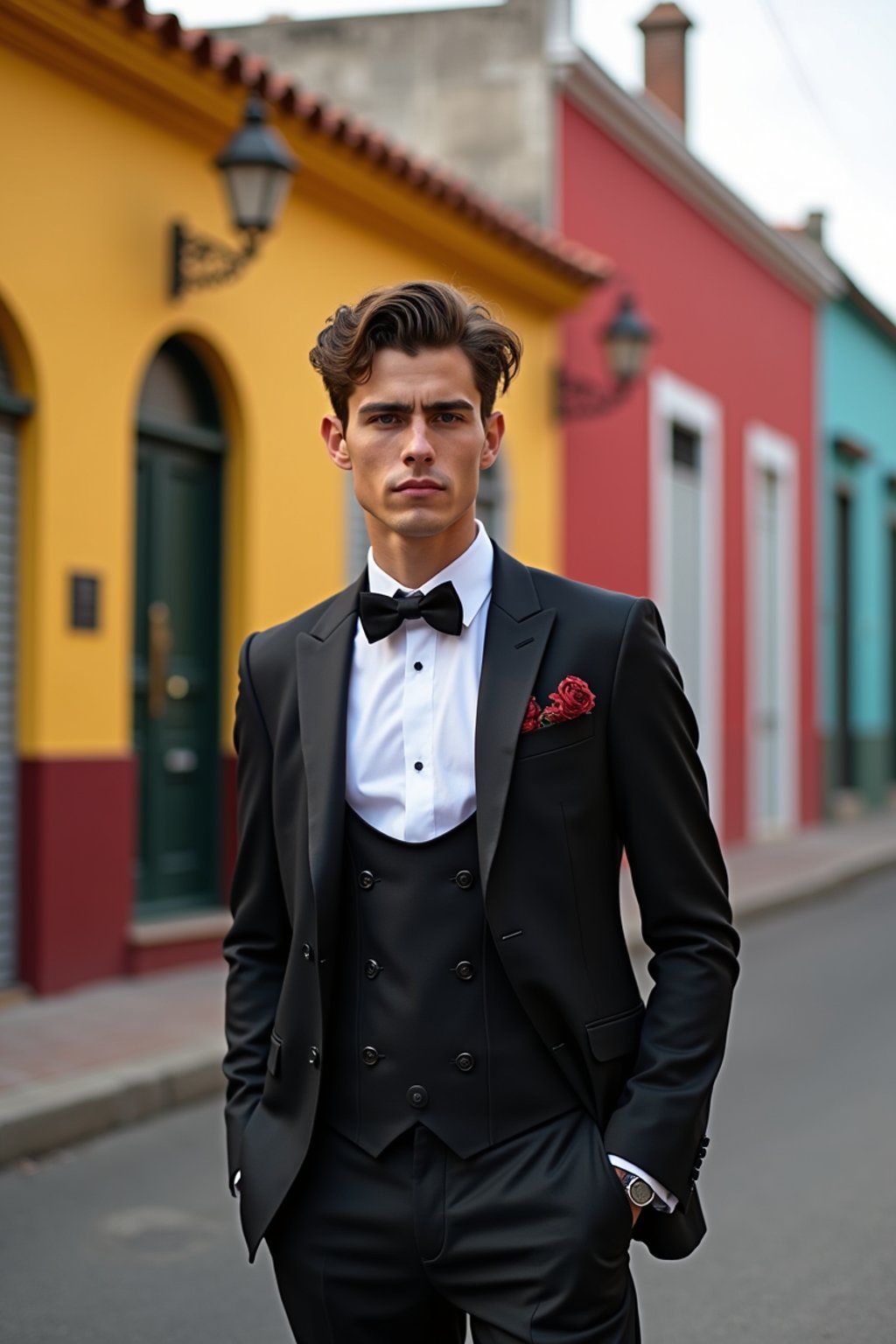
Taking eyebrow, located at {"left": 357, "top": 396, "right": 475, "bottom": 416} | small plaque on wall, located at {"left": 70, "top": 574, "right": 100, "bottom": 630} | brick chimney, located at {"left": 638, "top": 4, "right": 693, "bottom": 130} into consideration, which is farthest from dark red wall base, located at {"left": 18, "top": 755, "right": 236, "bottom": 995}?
brick chimney, located at {"left": 638, "top": 4, "right": 693, "bottom": 130}

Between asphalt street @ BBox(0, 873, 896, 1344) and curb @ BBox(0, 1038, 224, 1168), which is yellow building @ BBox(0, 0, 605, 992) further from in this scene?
asphalt street @ BBox(0, 873, 896, 1344)

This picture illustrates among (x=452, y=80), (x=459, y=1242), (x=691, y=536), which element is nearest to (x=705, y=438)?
(x=691, y=536)

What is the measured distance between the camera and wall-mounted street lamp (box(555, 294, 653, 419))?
11.6m

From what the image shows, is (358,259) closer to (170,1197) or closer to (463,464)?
(170,1197)

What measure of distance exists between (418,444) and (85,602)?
5529mm

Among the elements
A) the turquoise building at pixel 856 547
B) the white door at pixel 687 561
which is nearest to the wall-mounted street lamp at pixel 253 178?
the white door at pixel 687 561

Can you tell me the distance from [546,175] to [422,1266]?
1098 centimetres

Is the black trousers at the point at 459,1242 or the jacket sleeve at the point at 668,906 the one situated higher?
the jacket sleeve at the point at 668,906

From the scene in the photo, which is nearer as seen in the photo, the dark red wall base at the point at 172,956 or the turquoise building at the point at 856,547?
the dark red wall base at the point at 172,956

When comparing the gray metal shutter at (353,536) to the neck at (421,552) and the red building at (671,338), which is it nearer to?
the red building at (671,338)

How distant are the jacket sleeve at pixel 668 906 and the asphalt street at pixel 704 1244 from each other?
2077 millimetres

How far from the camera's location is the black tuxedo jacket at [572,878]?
2096 mm

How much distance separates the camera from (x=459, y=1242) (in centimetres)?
207

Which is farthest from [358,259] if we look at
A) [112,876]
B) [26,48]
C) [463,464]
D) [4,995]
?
[463,464]
